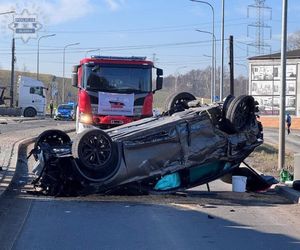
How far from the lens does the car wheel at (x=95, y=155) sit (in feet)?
34.4

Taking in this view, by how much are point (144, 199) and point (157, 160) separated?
77 cm

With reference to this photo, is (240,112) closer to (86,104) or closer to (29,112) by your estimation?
(86,104)

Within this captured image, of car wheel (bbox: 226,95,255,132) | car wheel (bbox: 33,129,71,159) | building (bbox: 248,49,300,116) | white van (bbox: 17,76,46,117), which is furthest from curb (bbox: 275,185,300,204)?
building (bbox: 248,49,300,116)

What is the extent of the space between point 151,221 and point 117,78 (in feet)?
34.4

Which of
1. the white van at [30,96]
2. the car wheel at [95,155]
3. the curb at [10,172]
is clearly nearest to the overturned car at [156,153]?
the car wheel at [95,155]

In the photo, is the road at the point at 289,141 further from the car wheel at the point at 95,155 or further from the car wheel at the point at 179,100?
the car wheel at the point at 95,155

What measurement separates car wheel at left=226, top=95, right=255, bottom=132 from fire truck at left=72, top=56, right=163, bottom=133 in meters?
7.46

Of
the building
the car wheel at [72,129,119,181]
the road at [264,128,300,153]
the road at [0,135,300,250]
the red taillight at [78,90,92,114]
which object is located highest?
the building

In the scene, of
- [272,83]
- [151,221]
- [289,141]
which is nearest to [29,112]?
[289,141]

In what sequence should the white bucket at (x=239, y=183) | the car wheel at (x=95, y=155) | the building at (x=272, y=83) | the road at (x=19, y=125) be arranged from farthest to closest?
the building at (x=272, y=83) < the road at (x=19, y=125) < the white bucket at (x=239, y=183) < the car wheel at (x=95, y=155)

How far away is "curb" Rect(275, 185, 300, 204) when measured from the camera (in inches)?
433

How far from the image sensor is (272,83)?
79.2 m

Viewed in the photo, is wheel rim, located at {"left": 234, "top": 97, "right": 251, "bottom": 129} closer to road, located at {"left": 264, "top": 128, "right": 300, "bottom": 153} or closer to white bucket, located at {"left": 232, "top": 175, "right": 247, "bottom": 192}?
white bucket, located at {"left": 232, "top": 175, "right": 247, "bottom": 192}

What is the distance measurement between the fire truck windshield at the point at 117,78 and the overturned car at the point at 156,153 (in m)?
6.89
